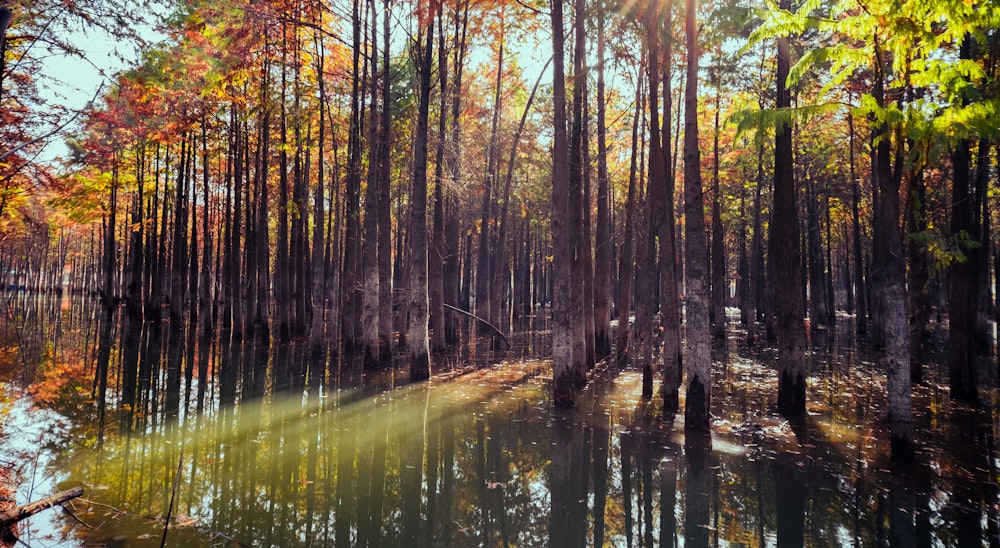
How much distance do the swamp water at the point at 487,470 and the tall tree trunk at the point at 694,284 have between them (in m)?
0.63

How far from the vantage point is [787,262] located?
10.9 meters

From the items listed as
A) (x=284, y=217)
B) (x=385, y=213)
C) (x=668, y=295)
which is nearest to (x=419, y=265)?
(x=385, y=213)

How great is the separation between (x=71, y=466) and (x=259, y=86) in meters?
16.7

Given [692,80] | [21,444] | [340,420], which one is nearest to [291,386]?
[340,420]

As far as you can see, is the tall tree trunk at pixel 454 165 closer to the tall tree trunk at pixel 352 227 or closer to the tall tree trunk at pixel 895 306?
the tall tree trunk at pixel 352 227

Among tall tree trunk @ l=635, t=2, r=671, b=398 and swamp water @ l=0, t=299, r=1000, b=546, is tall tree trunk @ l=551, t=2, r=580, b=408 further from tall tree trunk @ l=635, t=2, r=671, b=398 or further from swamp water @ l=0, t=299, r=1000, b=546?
tall tree trunk @ l=635, t=2, r=671, b=398

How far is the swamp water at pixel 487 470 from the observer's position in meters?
5.79

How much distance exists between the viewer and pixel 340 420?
33.7 ft

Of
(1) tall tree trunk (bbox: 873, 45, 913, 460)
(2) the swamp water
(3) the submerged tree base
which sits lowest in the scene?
(2) the swamp water

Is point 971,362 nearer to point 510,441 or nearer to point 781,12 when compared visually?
point 781,12

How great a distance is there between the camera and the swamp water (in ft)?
19.0

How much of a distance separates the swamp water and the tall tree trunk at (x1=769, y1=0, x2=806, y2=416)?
1109 millimetres

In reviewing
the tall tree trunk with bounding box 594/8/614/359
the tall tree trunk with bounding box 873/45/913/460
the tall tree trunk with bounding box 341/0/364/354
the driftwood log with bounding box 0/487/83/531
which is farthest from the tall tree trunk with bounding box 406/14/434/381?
the tall tree trunk with bounding box 873/45/913/460

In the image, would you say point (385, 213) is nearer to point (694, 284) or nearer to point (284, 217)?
point (284, 217)
